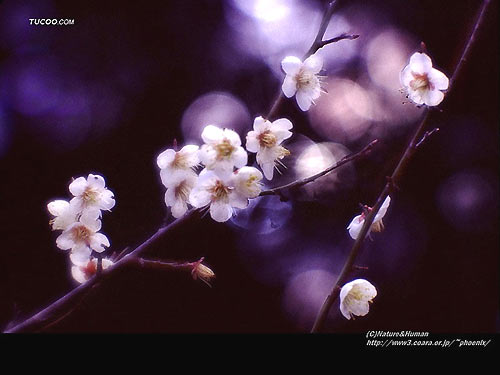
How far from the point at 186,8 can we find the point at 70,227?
3.07 meters

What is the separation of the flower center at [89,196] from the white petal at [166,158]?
145 mm

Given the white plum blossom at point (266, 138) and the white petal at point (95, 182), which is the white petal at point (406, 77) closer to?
the white plum blossom at point (266, 138)

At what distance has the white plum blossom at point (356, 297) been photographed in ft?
3.62

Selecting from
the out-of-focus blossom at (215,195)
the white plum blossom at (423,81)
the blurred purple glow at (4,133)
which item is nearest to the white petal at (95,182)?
the out-of-focus blossom at (215,195)

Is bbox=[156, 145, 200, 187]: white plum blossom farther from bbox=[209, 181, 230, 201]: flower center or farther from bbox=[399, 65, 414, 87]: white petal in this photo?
bbox=[399, 65, 414, 87]: white petal

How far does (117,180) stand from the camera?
10.1 feet

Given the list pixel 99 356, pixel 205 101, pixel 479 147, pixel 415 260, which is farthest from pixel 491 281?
pixel 99 356

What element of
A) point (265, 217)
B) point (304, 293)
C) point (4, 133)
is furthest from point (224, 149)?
point (304, 293)

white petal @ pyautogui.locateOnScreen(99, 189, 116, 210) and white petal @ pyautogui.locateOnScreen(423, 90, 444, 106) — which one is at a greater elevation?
white petal @ pyautogui.locateOnScreen(423, 90, 444, 106)

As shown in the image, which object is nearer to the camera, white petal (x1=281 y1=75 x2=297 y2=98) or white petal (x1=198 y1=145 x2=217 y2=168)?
white petal (x1=198 y1=145 x2=217 y2=168)

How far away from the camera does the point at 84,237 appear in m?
1.02

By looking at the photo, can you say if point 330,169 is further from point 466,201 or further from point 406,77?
point 466,201

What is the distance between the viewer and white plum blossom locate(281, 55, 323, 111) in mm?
1104

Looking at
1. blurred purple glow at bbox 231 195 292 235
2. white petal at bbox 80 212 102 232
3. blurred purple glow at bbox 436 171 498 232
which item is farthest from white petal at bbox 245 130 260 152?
blurred purple glow at bbox 436 171 498 232
